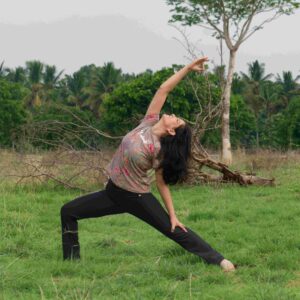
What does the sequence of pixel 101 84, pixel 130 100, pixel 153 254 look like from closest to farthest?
pixel 153 254 → pixel 130 100 → pixel 101 84

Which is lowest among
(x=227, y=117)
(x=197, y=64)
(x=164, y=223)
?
(x=164, y=223)

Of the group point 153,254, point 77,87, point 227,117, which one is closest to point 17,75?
point 77,87

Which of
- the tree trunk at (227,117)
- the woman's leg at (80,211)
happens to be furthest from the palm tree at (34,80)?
the woman's leg at (80,211)

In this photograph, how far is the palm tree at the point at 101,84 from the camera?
168 feet

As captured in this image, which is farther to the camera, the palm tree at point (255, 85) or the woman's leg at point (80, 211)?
the palm tree at point (255, 85)

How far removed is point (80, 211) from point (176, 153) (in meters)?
1.09

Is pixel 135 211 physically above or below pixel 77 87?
below

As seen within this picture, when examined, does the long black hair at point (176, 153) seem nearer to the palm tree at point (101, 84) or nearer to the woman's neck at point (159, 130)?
the woman's neck at point (159, 130)

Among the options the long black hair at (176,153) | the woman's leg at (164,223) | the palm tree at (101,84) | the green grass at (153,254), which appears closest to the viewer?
the green grass at (153,254)

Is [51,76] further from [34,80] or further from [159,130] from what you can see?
[159,130]

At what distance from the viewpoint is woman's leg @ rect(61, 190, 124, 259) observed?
5.11 meters

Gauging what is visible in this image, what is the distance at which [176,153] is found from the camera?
4820 mm

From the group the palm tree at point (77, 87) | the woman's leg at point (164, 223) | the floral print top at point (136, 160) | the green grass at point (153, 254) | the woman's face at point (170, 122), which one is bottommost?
the green grass at point (153, 254)

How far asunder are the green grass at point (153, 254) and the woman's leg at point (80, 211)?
186 mm
